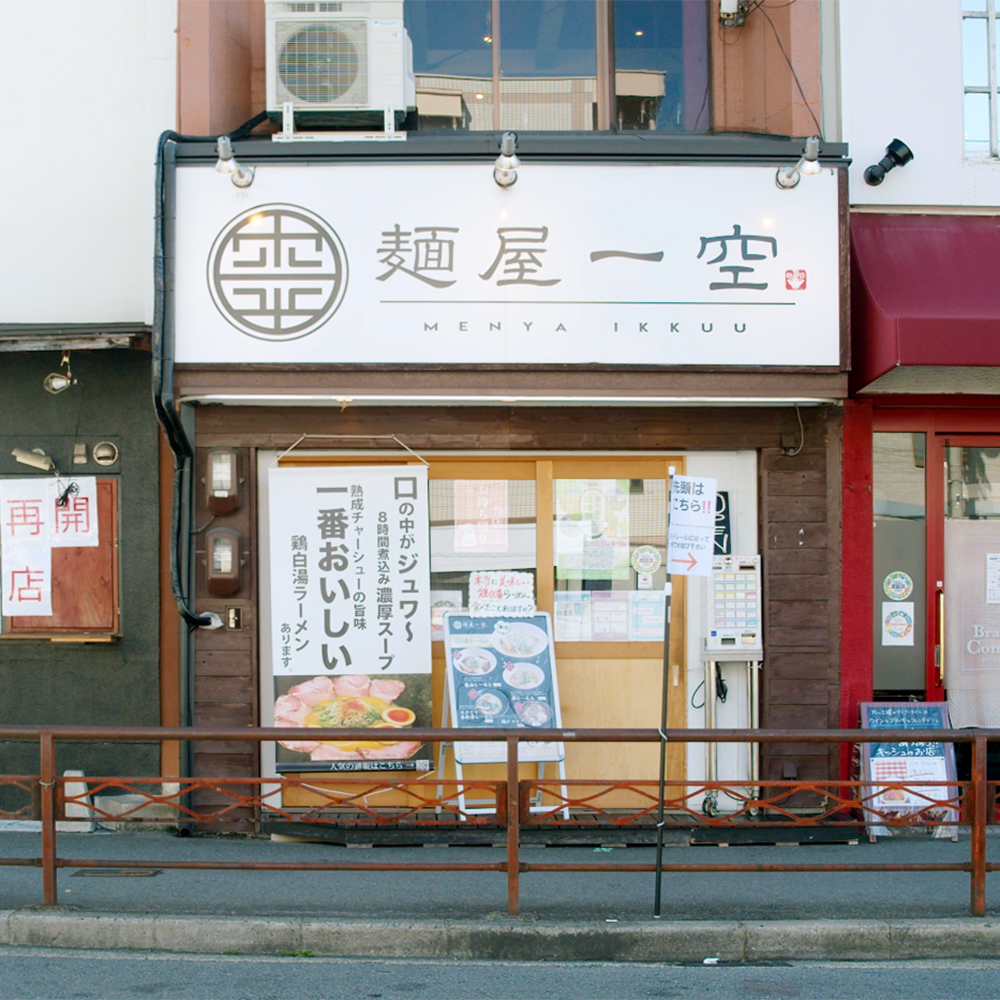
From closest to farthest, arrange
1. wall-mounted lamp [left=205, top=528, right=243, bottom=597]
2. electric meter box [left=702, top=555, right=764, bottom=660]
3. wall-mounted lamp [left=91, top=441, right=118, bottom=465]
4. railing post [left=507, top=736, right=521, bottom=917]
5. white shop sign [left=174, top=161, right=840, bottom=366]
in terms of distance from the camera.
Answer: railing post [left=507, top=736, right=521, bottom=917], white shop sign [left=174, top=161, right=840, bottom=366], wall-mounted lamp [left=205, top=528, right=243, bottom=597], electric meter box [left=702, top=555, right=764, bottom=660], wall-mounted lamp [left=91, top=441, right=118, bottom=465]

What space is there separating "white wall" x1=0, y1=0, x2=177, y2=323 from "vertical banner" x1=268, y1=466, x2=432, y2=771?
2203 mm

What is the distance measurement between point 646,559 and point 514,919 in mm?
3454

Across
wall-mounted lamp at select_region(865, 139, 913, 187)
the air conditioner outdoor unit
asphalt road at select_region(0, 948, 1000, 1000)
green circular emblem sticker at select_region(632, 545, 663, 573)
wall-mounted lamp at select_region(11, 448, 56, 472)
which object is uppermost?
the air conditioner outdoor unit

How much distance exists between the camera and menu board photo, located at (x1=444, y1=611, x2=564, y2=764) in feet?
25.4

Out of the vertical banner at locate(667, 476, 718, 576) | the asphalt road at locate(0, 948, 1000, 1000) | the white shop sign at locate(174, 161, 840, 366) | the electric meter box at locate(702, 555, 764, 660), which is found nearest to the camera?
the asphalt road at locate(0, 948, 1000, 1000)

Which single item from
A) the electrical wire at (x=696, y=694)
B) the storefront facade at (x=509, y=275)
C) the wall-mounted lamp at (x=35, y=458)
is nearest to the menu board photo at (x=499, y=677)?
the electrical wire at (x=696, y=694)

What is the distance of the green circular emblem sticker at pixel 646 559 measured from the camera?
323 inches

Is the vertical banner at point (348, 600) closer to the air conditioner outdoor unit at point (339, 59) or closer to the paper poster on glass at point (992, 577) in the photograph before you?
the air conditioner outdoor unit at point (339, 59)

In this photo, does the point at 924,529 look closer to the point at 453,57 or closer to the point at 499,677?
the point at 499,677

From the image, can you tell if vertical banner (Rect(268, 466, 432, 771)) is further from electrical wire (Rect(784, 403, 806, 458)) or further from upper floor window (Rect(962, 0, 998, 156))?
upper floor window (Rect(962, 0, 998, 156))

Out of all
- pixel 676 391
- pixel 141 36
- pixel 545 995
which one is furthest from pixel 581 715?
pixel 141 36

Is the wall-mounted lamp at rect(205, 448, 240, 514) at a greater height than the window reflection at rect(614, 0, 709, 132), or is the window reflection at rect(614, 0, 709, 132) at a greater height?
the window reflection at rect(614, 0, 709, 132)

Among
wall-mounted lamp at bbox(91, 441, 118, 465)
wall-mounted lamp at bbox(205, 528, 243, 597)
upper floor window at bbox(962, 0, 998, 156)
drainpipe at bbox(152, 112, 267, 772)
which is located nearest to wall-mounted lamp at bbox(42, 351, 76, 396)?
wall-mounted lamp at bbox(91, 441, 118, 465)

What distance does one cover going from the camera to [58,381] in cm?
814
